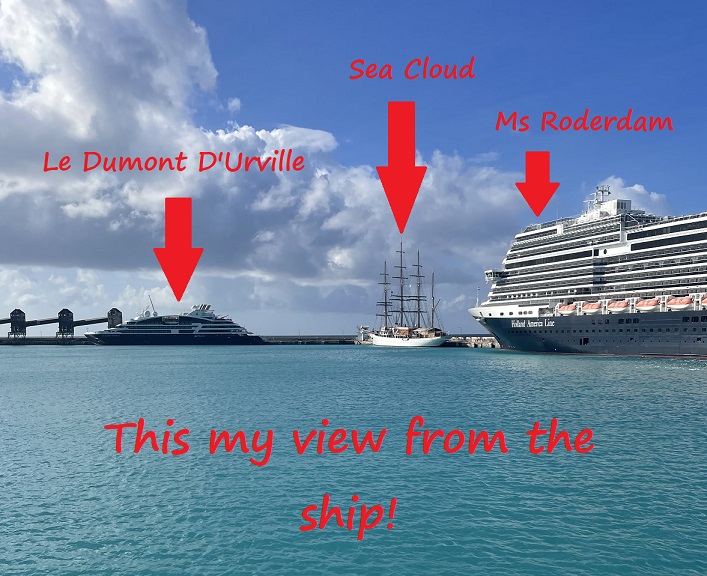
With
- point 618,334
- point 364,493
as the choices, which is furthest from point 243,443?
point 618,334

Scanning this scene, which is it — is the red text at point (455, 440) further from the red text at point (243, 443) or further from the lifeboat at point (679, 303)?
the lifeboat at point (679, 303)

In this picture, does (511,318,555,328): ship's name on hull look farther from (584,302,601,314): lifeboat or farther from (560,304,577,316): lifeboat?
(584,302,601,314): lifeboat

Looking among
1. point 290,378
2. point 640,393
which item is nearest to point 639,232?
point 640,393

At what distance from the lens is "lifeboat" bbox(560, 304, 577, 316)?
95594mm

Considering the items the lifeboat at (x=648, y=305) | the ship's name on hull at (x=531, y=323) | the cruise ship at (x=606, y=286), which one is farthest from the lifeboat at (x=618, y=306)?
the ship's name on hull at (x=531, y=323)

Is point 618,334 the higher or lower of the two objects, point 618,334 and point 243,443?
the higher

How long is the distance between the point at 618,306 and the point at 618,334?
4.78 m

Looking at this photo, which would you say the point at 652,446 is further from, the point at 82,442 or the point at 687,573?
the point at 82,442

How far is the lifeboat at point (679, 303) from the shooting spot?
3164 inches

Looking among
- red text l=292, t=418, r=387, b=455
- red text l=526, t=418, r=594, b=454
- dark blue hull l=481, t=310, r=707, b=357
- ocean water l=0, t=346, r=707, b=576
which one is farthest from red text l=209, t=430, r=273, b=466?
dark blue hull l=481, t=310, r=707, b=357

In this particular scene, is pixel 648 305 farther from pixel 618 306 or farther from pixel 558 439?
pixel 558 439

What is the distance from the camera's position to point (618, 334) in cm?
8762

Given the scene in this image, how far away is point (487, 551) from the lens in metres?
17.0

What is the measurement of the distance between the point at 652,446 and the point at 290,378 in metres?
49.3
